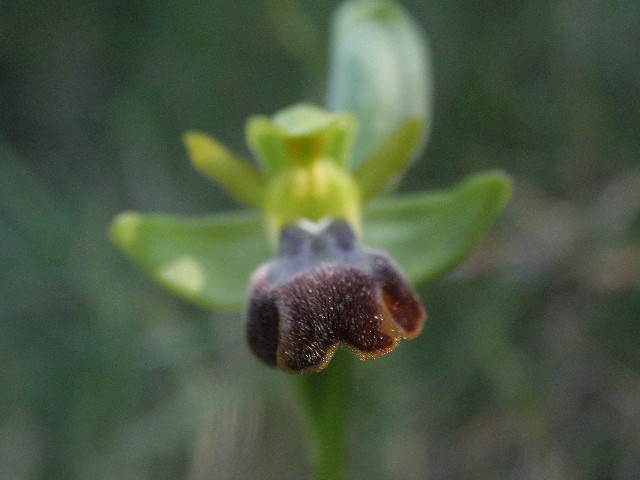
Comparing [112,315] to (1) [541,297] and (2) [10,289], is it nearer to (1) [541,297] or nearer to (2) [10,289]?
(2) [10,289]

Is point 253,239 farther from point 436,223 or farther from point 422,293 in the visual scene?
point 422,293

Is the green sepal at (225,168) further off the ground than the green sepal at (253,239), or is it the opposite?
the green sepal at (225,168)

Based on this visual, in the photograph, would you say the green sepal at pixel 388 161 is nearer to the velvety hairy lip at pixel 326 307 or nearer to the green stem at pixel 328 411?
the velvety hairy lip at pixel 326 307

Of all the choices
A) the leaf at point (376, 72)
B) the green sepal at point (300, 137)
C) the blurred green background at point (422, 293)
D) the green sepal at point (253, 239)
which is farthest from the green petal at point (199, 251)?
the blurred green background at point (422, 293)

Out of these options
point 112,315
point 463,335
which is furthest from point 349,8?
point 112,315

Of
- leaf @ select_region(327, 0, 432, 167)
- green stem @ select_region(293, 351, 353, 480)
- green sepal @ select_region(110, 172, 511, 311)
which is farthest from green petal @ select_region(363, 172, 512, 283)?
green stem @ select_region(293, 351, 353, 480)

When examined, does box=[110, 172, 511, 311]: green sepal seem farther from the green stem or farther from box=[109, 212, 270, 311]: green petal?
the green stem
